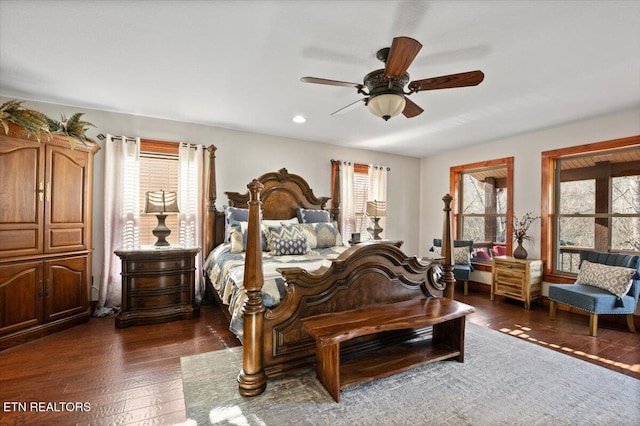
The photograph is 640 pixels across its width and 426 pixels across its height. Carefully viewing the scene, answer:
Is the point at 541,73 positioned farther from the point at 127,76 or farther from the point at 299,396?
the point at 127,76

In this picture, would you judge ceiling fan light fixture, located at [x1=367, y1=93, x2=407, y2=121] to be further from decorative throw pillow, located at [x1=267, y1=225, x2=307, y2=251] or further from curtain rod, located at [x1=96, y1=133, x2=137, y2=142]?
curtain rod, located at [x1=96, y1=133, x2=137, y2=142]

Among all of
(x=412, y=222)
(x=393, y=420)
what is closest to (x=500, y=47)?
(x=393, y=420)

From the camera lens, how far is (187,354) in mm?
2562

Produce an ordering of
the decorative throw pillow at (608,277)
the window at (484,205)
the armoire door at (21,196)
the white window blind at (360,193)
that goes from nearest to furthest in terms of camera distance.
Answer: the armoire door at (21,196), the decorative throw pillow at (608,277), the window at (484,205), the white window blind at (360,193)

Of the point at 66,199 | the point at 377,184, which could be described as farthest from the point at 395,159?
the point at 66,199

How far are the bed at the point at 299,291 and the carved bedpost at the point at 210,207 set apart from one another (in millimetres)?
1081

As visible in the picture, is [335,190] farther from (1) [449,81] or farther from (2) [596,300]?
(2) [596,300]

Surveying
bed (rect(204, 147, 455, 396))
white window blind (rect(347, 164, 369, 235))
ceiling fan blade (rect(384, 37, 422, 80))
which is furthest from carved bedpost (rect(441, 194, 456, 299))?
white window blind (rect(347, 164, 369, 235))

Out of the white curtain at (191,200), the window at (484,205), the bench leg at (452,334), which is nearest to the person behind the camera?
the bench leg at (452,334)

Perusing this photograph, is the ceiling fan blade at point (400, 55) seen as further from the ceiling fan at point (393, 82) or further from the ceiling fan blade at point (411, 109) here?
the ceiling fan blade at point (411, 109)

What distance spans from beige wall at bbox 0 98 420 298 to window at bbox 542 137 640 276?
231 centimetres

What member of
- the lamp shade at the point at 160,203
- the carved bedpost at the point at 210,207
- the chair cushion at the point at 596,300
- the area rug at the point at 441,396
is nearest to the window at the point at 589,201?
the chair cushion at the point at 596,300

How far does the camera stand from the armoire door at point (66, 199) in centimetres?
296

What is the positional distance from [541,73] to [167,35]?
120 inches
